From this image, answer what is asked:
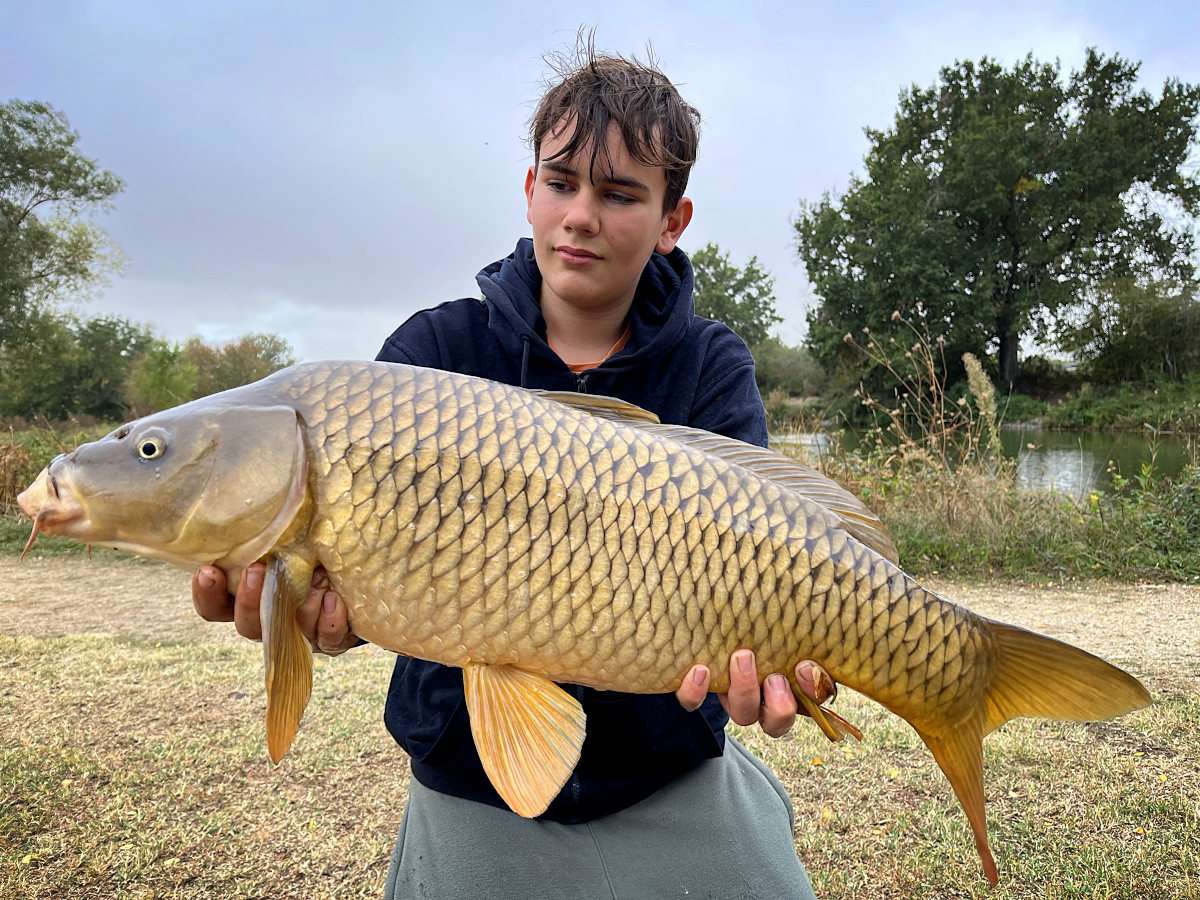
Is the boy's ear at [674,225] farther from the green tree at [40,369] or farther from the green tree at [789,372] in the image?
the green tree at [789,372]

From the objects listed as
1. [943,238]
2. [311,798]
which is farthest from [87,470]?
[943,238]

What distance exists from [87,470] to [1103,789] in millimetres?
2397

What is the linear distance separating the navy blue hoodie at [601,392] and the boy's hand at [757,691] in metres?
0.26

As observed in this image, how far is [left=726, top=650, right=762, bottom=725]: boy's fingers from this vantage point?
124 cm

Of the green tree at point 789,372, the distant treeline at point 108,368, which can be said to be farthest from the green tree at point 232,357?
the green tree at point 789,372

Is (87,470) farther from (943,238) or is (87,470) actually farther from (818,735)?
(943,238)

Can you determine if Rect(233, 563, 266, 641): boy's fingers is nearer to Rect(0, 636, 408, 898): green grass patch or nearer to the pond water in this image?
Rect(0, 636, 408, 898): green grass patch

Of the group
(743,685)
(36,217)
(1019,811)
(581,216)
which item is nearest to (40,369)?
(36,217)

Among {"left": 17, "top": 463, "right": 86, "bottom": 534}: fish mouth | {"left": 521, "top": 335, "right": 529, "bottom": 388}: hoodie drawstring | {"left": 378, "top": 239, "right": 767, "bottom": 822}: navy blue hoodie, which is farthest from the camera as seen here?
{"left": 521, "top": 335, "right": 529, "bottom": 388}: hoodie drawstring

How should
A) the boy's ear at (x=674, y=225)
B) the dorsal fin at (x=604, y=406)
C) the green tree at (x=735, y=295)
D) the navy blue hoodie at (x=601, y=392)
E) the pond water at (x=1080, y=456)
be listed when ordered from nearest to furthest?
the dorsal fin at (x=604, y=406) → the navy blue hoodie at (x=601, y=392) → the boy's ear at (x=674, y=225) → the pond water at (x=1080, y=456) → the green tree at (x=735, y=295)

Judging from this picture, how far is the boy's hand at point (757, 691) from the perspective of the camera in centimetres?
123

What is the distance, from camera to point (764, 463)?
1403mm

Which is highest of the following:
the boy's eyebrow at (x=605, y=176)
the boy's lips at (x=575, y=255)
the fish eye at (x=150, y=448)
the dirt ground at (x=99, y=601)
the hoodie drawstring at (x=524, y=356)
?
the boy's eyebrow at (x=605, y=176)

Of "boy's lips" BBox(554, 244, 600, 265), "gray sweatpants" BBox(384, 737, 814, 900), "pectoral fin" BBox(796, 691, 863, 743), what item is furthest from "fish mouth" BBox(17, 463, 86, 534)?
"pectoral fin" BBox(796, 691, 863, 743)
